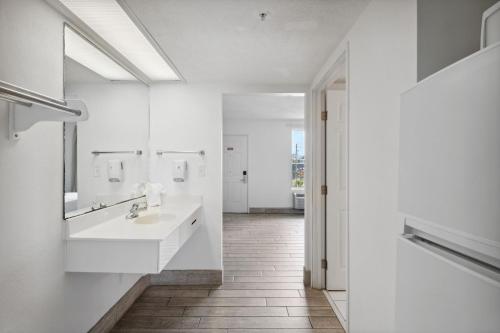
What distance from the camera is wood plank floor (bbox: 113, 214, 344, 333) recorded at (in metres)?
2.28

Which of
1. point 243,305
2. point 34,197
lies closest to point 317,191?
point 243,305

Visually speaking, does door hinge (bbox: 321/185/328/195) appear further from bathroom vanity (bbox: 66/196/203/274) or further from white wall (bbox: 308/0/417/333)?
bathroom vanity (bbox: 66/196/203/274)

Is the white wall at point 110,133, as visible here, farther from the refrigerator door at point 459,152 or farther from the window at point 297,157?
the window at point 297,157

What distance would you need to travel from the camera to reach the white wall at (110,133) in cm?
200

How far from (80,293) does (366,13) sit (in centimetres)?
248

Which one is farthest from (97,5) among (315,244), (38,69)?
(315,244)

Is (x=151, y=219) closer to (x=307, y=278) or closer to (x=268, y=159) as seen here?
(x=307, y=278)

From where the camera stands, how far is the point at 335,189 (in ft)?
9.74

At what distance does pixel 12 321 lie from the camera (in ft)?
4.34

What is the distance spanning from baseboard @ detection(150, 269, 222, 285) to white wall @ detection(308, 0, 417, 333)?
63.3 inches

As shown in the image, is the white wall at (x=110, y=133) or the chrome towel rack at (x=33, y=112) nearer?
the chrome towel rack at (x=33, y=112)

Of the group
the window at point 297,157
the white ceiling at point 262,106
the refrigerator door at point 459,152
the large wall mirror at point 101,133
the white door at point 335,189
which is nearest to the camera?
the refrigerator door at point 459,152

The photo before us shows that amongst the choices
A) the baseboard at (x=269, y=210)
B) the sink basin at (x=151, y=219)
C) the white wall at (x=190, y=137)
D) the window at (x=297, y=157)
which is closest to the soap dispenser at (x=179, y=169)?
the white wall at (x=190, y=137)

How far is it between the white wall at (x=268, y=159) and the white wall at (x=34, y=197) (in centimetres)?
565
